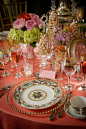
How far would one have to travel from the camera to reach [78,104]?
75 centimetres

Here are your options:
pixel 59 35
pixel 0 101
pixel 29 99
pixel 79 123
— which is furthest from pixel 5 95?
pixel 59 35

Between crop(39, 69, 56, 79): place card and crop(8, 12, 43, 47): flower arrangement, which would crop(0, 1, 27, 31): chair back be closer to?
crop(8, 12, 43, 47): flower arrangement

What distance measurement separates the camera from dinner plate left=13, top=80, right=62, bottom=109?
790 millimetres

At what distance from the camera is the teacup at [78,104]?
69 centimetres

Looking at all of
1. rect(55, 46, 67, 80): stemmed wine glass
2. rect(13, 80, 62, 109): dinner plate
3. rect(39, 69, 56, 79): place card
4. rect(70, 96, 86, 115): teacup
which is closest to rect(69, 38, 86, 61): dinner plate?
rect(55, 46, 67, 80): stemmed wine glass

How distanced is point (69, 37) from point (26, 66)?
491mm

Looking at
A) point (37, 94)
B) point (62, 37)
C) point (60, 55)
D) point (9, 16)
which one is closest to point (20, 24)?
point (62, 37)

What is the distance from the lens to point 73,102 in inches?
29.5

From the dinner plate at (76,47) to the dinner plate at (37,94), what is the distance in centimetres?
35

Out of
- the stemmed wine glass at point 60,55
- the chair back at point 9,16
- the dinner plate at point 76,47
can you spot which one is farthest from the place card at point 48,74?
the chair back at point 9,16

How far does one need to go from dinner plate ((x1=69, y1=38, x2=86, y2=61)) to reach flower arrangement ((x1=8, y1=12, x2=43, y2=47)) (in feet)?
1.18

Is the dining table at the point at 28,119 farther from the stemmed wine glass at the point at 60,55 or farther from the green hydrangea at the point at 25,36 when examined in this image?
the green hydrangea at the point at 25,36

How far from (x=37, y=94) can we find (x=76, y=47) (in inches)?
22.2

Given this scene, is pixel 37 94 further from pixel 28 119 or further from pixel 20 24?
pixel 20 24
